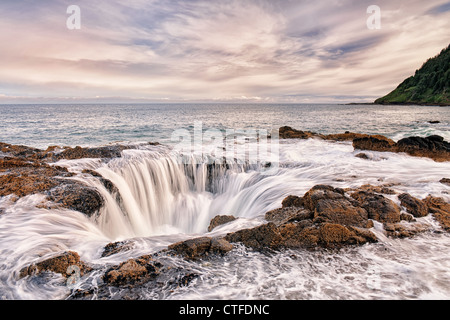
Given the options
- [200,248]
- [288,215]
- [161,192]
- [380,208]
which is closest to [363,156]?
[380,208]

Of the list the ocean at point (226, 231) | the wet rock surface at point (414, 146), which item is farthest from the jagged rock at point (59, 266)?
the wet rock surface at point (414, 146)

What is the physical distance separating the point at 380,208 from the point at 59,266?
6.19 metres

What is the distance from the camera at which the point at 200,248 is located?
417 cm

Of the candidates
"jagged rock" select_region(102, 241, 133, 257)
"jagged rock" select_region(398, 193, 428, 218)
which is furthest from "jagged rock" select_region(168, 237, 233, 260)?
"jagged rock" select_region(398, 193, 428, 218)

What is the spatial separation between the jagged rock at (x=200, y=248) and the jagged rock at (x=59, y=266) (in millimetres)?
1364

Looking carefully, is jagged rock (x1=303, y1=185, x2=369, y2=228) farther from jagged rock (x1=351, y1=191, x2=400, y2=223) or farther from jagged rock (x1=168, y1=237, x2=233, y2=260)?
jagged rock (x1=168, y1=237, x2=233, y2=260)

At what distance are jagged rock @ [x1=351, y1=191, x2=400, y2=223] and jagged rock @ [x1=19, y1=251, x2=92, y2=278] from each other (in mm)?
5552

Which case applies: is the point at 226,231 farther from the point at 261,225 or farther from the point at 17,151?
the point at 17,151
